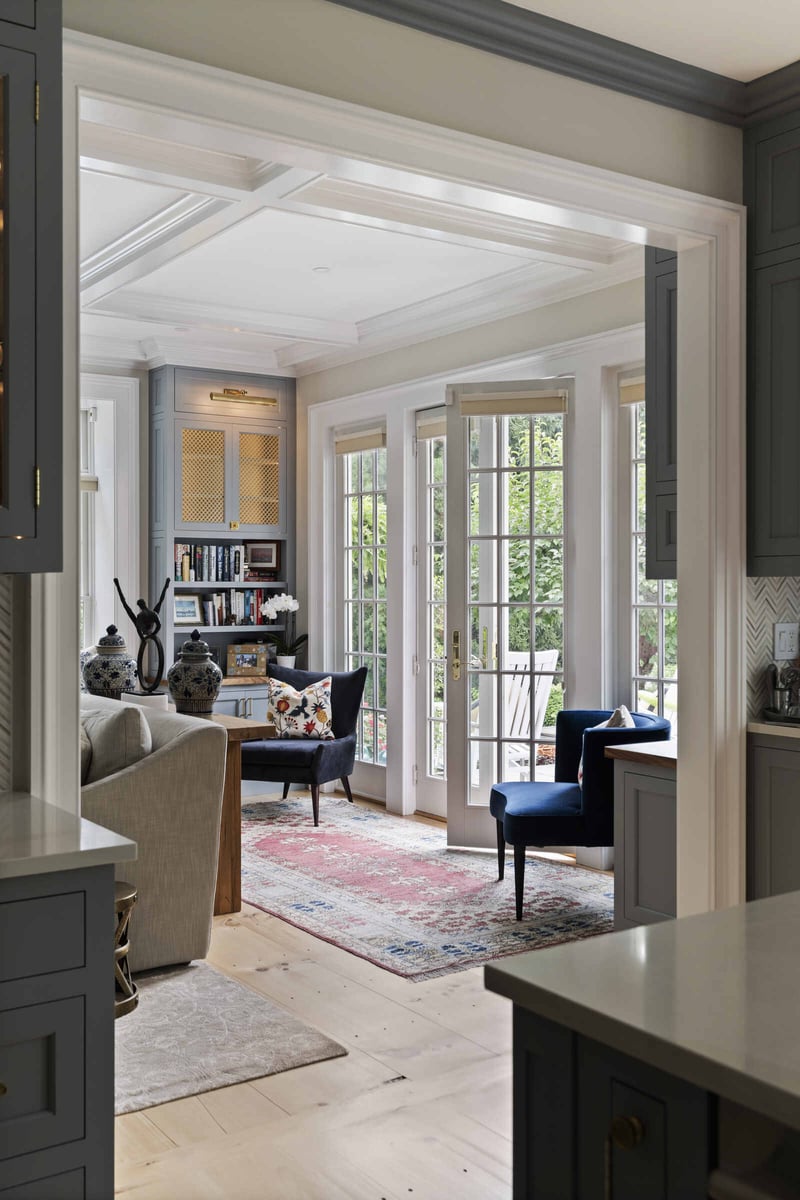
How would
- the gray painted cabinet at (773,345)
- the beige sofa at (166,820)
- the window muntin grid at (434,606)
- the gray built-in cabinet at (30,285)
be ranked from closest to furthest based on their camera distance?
the gray built-in cabinet at (30,285) < the gray painted cabinet at (773,345) < the beige sofa at (166,820) < the window muntin grid at (434,606)

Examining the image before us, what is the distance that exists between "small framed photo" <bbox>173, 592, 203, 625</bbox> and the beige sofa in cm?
332

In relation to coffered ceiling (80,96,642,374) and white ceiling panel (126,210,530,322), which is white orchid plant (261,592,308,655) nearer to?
coffered ceiling (80,96,642,374)

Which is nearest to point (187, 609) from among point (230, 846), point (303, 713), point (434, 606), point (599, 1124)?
point (303, 713)

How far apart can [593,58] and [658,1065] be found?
2920 millimetres

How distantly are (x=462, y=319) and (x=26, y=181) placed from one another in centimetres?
433

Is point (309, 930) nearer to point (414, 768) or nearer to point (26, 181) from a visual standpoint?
point (414, 768)

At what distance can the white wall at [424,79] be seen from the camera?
2.62 metres

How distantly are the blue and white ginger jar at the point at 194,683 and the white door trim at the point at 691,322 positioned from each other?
7.88 ft

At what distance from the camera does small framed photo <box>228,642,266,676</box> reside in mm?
7629

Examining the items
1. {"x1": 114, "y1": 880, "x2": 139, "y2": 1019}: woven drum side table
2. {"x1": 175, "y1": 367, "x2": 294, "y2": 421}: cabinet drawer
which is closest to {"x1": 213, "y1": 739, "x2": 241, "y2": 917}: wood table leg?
{"x1": 114, "y1": 880, "x2": 139, "y2": 1019}: woven drum side table

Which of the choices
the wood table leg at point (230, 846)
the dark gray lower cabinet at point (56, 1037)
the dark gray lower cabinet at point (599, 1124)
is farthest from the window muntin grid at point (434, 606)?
the dark gray lower cabinet at point (599, 1124)

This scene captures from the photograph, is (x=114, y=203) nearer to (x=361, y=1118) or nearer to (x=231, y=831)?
(x=231, y=831)

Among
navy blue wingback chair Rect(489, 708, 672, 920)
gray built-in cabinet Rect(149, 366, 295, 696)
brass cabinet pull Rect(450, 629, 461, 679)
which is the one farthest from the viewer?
gray built-in cabinet Rect(149, 366, 295, 696)

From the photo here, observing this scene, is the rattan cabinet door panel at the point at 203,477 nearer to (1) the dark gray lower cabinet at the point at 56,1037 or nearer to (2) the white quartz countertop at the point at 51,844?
(2) the white quartz countertop at the point at 51,844
